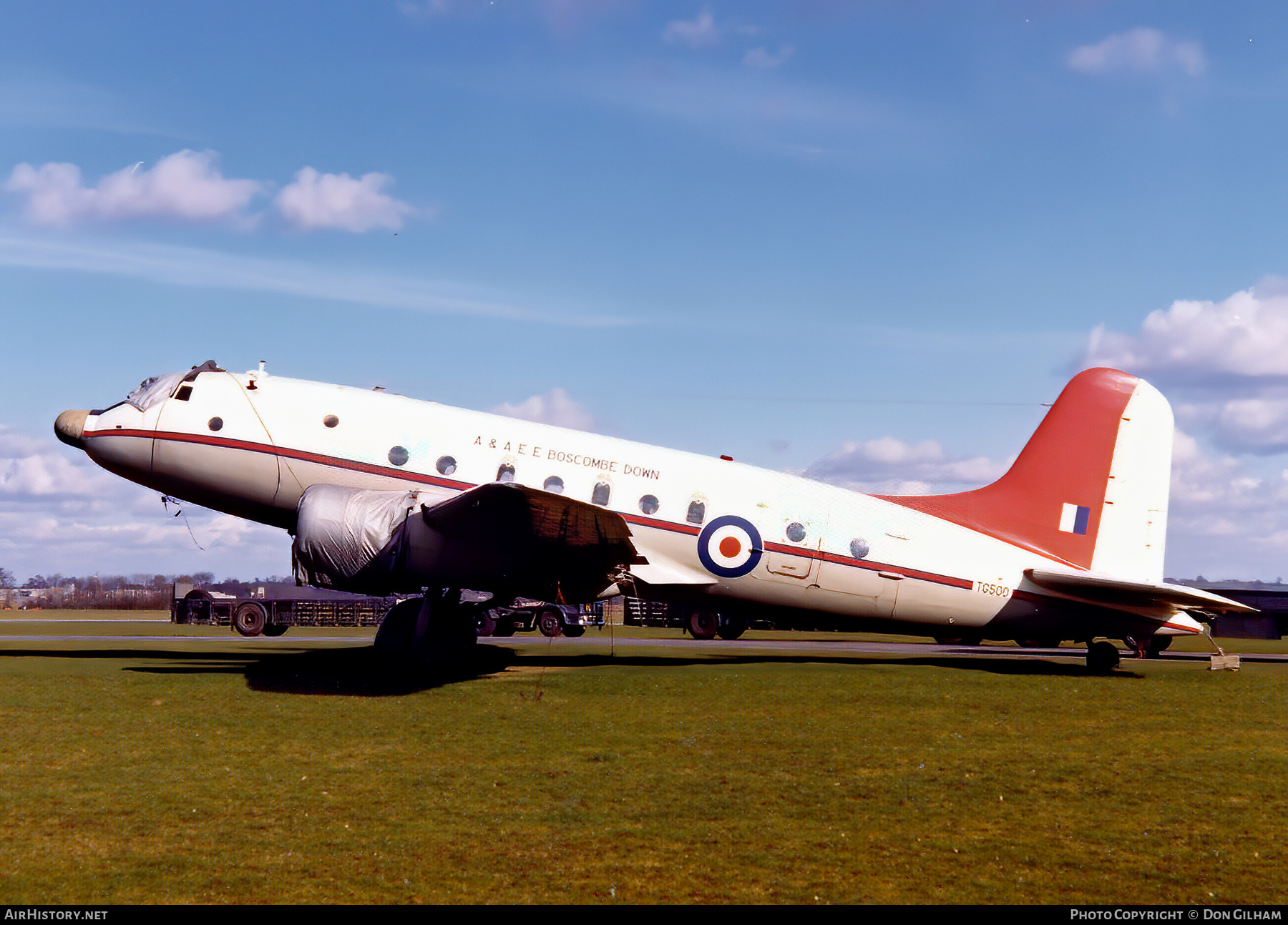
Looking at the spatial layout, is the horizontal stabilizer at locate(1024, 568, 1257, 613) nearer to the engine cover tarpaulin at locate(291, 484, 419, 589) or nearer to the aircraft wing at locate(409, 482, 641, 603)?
the aircraft wing at locate(409, 482, 641, 603)

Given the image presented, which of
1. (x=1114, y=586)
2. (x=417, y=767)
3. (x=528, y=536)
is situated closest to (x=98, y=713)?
(x=417, y=767)

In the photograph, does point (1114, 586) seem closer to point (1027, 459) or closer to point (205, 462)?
point (1027, 459)

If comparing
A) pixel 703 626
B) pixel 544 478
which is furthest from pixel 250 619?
pixel 544 478

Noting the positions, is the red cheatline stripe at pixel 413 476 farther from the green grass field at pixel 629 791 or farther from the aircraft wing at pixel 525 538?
the green grass field at pixel 629 791

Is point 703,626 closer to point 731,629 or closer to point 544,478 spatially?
point 731,629

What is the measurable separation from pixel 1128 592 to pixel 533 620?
2298 centimetres

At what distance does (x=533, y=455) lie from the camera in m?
19.4

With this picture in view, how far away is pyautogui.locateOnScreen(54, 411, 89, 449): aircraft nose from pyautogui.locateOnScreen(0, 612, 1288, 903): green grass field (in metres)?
5.59

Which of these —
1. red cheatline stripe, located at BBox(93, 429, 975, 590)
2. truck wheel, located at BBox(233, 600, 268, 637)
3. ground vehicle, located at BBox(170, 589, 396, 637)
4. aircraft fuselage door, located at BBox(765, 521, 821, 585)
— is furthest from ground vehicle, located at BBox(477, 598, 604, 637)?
aircraft fuselage door, located at BBox(765, 521, 821, 585)

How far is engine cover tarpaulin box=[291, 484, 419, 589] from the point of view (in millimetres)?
15953

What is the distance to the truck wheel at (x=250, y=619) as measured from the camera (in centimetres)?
3688

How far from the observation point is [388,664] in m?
18.2

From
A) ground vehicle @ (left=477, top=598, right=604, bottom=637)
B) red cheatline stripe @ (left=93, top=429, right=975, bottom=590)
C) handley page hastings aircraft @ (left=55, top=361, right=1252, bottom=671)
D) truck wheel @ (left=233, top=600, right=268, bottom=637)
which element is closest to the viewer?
red cheatline stripe @ (left=93, top=429, right=975, bottom=590)

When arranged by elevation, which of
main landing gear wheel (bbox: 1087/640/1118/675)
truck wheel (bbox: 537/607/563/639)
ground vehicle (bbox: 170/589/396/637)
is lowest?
ground vehicle (bbox: 170/589/396/637)
